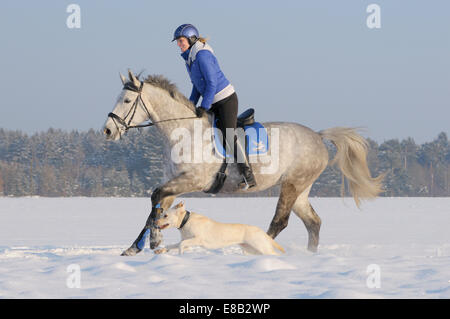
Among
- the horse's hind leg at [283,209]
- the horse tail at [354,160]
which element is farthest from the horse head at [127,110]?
the horse tail at [354,160]

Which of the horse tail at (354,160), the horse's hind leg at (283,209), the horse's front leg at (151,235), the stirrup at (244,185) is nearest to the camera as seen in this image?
the horse's front leg at (151,235)

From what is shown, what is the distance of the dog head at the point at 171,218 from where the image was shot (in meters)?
7.49

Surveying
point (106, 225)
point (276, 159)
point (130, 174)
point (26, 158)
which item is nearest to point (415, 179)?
point (130, 174)

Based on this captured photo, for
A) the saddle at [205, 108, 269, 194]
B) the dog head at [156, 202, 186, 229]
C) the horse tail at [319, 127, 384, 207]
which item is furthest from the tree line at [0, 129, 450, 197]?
the dog head at [156, 202, 186, 229]

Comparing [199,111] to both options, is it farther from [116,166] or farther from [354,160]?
[116,166]

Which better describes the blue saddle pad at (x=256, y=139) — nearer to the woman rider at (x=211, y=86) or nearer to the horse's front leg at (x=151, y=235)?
the woman rider at (x=211, y=86)

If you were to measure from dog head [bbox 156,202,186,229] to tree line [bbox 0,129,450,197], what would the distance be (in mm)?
50464

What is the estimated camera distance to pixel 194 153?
7930 millimetres

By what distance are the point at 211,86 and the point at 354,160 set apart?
3.35 meters

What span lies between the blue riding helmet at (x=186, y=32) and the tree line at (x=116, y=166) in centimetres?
4990

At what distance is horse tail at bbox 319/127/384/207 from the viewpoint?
10.0m

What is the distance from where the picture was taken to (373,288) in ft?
17.2
